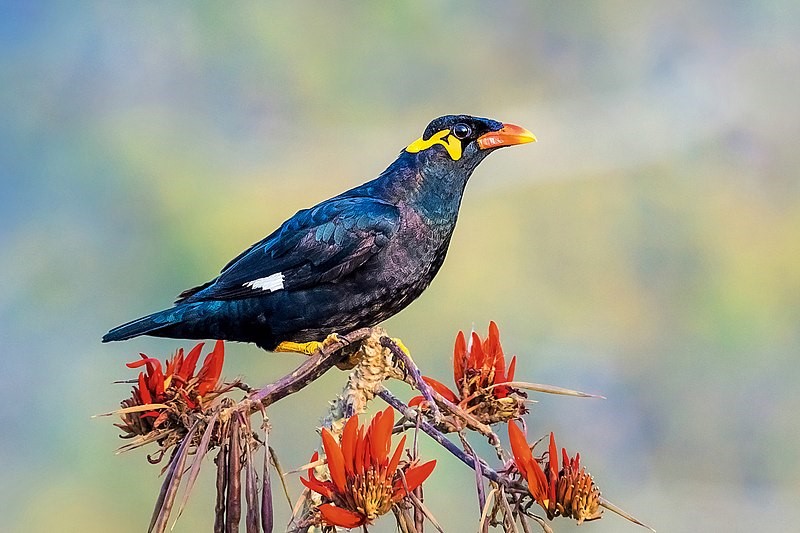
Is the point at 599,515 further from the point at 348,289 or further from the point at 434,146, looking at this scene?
the point at 434,146

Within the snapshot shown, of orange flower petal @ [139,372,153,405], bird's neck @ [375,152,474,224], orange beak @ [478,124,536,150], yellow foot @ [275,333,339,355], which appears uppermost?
orange beak @ [478,124,536,150]

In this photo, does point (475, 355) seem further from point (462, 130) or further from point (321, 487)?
point (462, 130)

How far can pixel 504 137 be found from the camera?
115cm

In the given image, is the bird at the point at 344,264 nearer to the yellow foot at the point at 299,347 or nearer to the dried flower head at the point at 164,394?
the yellow foot at the point at 299,347

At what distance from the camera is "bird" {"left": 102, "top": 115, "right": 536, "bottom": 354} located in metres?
1.05

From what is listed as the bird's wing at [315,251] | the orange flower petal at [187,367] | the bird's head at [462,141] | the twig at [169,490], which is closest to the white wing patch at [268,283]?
the bird's wing at [315,251]

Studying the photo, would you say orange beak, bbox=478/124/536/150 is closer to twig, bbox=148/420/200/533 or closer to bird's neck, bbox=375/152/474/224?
bird's neck, bbox=375/152/474/224

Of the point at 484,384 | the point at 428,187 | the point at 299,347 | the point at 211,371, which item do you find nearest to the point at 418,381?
the point at 484,384

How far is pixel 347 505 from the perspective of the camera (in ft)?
1.96

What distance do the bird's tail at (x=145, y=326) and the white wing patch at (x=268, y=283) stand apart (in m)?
0.10

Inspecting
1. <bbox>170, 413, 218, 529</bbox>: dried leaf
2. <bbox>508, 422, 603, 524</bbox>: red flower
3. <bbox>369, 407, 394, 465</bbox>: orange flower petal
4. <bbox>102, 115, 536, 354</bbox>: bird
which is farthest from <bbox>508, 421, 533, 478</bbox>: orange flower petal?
<bbox>102, 115, 536, 354</bbox>: bird

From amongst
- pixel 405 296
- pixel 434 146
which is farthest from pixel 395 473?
pixel 434 146

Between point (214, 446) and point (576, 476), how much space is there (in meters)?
0.28

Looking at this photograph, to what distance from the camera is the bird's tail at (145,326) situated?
3.21 feet
